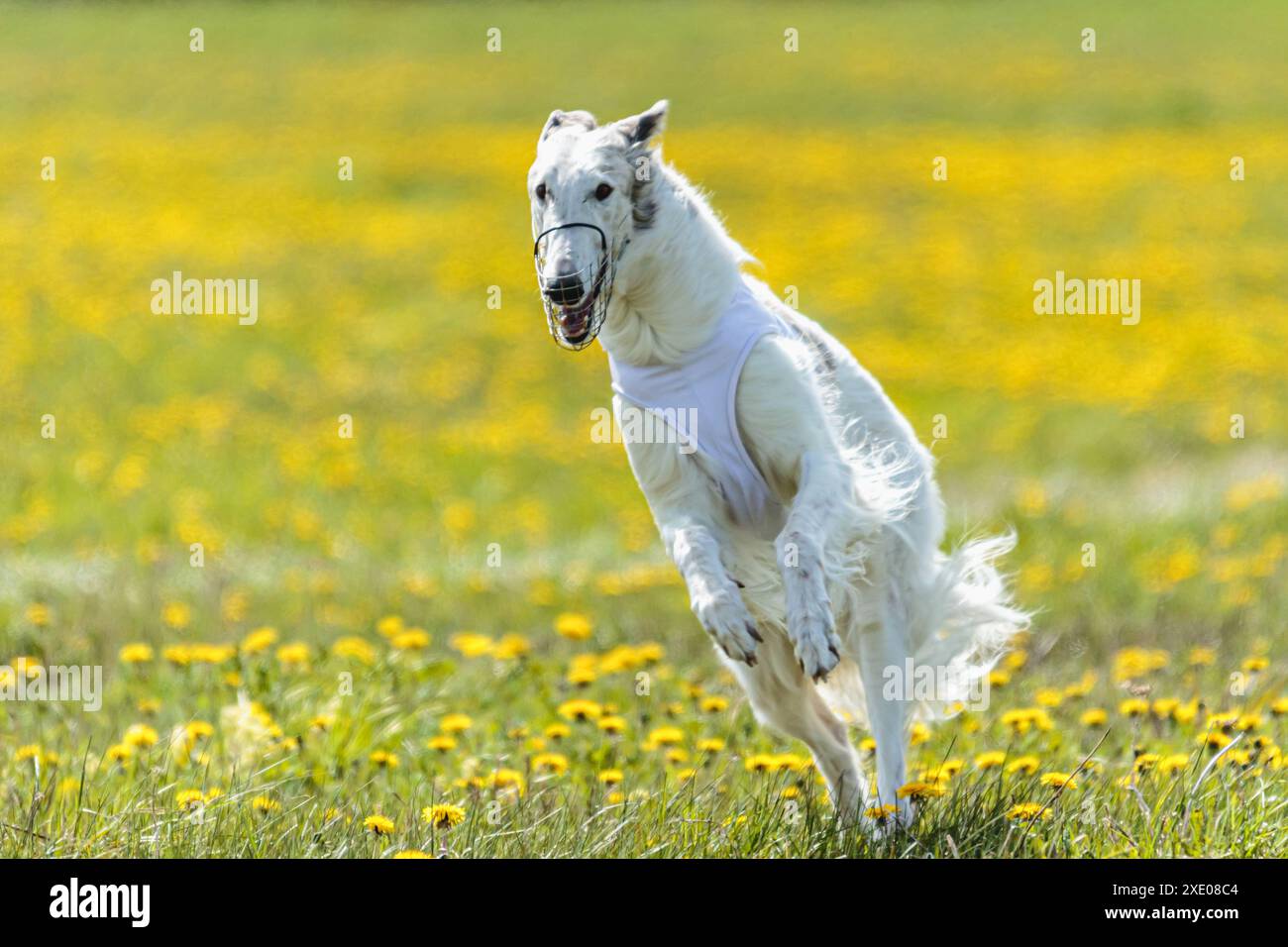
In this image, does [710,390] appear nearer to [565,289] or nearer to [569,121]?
[565,289]

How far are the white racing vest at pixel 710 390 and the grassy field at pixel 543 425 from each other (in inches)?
38.2

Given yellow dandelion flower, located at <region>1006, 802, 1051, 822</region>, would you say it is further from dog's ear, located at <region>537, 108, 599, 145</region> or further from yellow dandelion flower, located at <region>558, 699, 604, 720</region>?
dog's ear, located at <region>537, 108, 599, 145</region>

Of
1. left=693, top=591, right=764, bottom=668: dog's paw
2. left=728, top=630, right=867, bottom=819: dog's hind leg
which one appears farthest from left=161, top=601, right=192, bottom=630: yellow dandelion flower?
left=693, top=591, right=764, bottom=668: dog's paw

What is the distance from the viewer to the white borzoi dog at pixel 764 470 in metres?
4.44

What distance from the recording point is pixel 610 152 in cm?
448

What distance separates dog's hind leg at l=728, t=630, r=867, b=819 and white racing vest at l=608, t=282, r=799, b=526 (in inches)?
27.1

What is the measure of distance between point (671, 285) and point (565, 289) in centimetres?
58

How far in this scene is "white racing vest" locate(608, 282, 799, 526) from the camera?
4855 millimetres

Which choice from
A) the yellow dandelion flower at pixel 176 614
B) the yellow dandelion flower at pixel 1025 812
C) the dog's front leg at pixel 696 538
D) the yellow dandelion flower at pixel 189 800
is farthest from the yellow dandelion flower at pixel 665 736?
the yellow dandelion flower at pixel 176 614

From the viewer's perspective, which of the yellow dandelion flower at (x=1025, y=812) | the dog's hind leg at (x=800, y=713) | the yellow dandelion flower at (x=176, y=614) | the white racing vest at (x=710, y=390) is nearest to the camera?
the yellow dandelion flower at (x=1025, y=812)

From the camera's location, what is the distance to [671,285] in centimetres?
482

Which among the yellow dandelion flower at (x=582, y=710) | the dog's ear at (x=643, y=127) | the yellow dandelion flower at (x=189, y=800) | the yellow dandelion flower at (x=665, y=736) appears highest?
the dog's ear at (x=643, y=127)

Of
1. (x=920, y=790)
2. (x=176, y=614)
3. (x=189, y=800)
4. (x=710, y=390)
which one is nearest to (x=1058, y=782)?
(x=920, y=790)

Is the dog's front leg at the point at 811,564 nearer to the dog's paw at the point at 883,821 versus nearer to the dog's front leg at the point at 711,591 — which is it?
the dog's front leg at the point at 711,591
